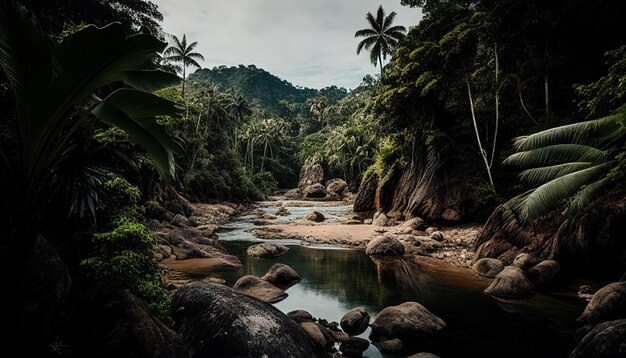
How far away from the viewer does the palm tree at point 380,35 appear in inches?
1470

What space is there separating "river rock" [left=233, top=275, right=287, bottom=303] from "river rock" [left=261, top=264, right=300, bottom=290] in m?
0.97

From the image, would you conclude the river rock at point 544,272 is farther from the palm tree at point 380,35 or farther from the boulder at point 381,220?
the palm tree at point 380,35

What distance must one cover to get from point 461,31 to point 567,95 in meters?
5.77

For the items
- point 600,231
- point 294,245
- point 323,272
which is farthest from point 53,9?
point 600,231

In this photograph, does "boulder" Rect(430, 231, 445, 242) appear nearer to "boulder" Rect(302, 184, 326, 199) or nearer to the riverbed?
the riverbed

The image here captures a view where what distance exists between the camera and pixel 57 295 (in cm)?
370

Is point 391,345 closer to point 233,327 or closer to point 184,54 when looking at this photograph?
point 233,327

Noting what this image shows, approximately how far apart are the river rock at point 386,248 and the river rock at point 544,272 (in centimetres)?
566

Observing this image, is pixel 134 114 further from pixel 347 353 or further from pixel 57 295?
pixel 347 353

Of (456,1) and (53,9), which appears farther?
(456,1)

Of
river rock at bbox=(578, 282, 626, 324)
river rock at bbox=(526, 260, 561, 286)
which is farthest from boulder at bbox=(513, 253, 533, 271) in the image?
river rock at bbox=(578, 282, 626, 324)

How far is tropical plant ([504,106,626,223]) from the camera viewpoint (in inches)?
385

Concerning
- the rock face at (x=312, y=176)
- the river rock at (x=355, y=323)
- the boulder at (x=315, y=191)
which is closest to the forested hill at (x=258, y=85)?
the rock face at (x=312, y=176)

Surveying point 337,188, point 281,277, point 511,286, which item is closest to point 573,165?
point 511,286
